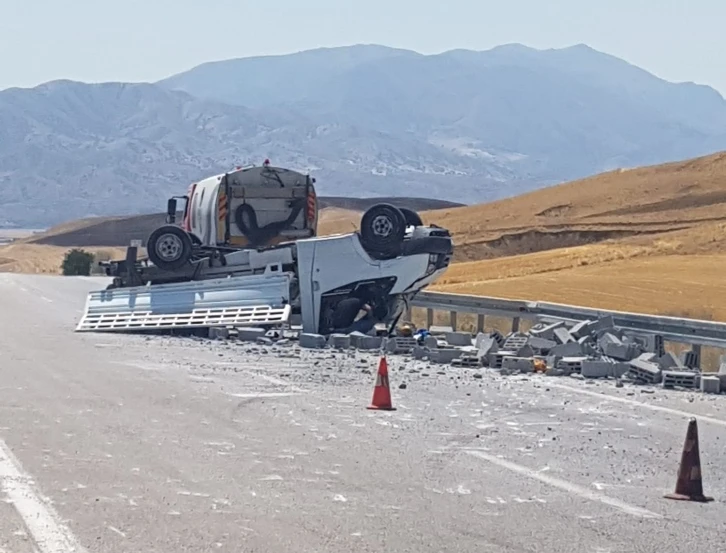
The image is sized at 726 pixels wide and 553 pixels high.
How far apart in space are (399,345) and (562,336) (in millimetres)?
2264

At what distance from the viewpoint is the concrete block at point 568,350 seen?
17047 mm

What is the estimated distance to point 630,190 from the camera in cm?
7512

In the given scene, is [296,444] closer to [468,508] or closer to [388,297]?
[468,508]

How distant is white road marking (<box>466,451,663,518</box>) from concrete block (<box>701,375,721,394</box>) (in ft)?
16.5

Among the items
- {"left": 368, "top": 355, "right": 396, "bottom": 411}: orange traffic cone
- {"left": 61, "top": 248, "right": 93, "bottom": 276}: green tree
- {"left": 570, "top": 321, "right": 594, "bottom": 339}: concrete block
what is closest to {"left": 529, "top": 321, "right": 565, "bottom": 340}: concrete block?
{"left": 570, "top": 321, "right": 594, "bottom": 339}: concrete block

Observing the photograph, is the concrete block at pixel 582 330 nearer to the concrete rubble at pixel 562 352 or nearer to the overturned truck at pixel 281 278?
the concrete rubble at pixel 562 352

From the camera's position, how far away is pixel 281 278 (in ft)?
67.2

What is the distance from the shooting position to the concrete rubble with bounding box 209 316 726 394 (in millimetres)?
15555

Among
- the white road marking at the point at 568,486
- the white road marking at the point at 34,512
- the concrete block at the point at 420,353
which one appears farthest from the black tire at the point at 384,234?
the white road marking at the point at 34,512

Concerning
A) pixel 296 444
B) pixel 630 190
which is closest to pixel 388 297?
pixel 296 444

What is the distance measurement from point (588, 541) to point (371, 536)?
120 cm

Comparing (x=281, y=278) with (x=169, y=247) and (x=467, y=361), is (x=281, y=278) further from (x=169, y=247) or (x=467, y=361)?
(x=467, y=361)

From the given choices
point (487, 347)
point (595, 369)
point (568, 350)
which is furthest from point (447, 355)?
point (595, 369)

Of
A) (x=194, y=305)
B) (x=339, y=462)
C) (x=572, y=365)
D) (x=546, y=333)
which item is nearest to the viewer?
(x=339, y=462)
